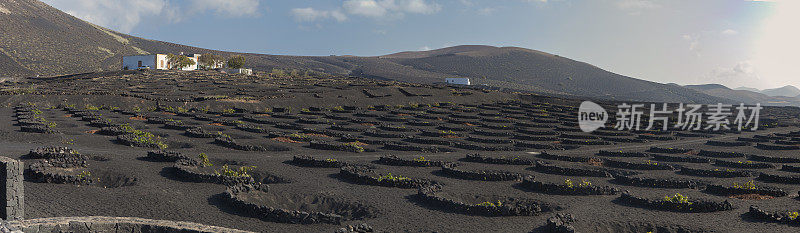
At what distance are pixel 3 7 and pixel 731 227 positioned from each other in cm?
19194

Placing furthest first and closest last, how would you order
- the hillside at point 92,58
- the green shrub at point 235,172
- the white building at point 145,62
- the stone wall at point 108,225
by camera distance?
the white building at point 145,62
the hillside at point 92,58
the green shrub at point 235,172
the stone wall at point 108,225

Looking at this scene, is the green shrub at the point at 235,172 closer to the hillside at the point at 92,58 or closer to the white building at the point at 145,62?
the hillside at the point at 92,58

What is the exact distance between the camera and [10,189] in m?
13.7

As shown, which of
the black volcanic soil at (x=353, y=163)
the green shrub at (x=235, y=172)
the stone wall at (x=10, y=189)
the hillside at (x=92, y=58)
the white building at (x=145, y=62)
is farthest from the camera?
the white building at (x=145, y=62)

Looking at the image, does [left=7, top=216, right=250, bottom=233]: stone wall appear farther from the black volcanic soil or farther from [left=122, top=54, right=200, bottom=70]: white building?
[left=122, top=54, right=200, bottom=70]: white building

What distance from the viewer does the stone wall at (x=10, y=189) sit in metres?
13.6

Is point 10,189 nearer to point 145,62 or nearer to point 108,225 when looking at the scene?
point 108,225

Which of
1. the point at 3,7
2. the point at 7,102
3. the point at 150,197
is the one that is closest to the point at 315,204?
the point at 150,197

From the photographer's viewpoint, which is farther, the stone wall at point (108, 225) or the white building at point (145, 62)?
the white building at point (145, 62)

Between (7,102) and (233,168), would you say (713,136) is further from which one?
(7,102)

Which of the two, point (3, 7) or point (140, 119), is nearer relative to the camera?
point (140, 119)

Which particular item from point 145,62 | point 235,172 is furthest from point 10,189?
point 145,62

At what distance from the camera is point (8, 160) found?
13750 millimetres

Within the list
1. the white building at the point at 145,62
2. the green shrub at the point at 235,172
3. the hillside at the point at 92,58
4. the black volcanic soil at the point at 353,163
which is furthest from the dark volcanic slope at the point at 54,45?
the green shrub at the point at 235,172
